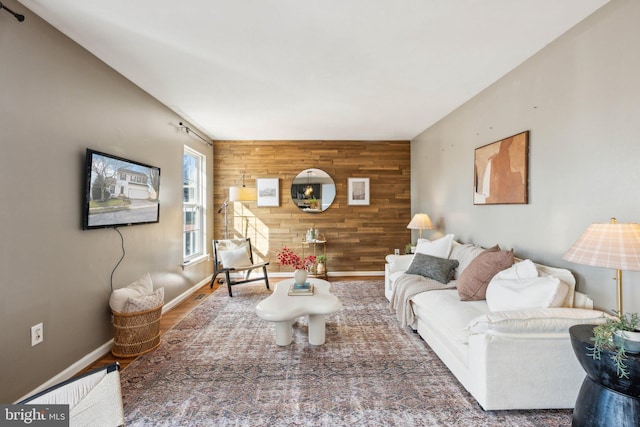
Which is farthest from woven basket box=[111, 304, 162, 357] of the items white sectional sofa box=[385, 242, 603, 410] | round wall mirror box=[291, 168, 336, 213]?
round wall mirror box=[291, 168, 336, 213]

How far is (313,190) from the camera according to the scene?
5496 mm

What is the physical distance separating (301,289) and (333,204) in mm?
Result: 2777

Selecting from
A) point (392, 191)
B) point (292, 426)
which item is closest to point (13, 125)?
point (292, 426)

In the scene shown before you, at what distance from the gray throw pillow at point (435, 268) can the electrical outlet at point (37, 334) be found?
3.30 m

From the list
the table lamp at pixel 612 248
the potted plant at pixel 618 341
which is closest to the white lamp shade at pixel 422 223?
the table lamp at pixel 612 248

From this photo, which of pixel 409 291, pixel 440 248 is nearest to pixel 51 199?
pixel 409 291

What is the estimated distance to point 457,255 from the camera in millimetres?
3338

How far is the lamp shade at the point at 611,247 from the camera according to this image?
1.46m

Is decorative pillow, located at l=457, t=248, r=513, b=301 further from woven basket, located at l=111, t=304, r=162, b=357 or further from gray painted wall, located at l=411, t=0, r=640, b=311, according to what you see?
woven basket, located at l=111, t=304, r=162, b=357

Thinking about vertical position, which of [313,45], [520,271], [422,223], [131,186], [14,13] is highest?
[313,45]

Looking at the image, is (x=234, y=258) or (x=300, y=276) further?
(x=234, y=258)

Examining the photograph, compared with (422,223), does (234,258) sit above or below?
below

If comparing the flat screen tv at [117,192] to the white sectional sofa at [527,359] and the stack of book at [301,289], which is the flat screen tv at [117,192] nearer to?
the stack of book at [301,289]

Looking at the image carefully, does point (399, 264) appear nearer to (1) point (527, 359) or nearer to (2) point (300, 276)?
(2) point (300, 276)
